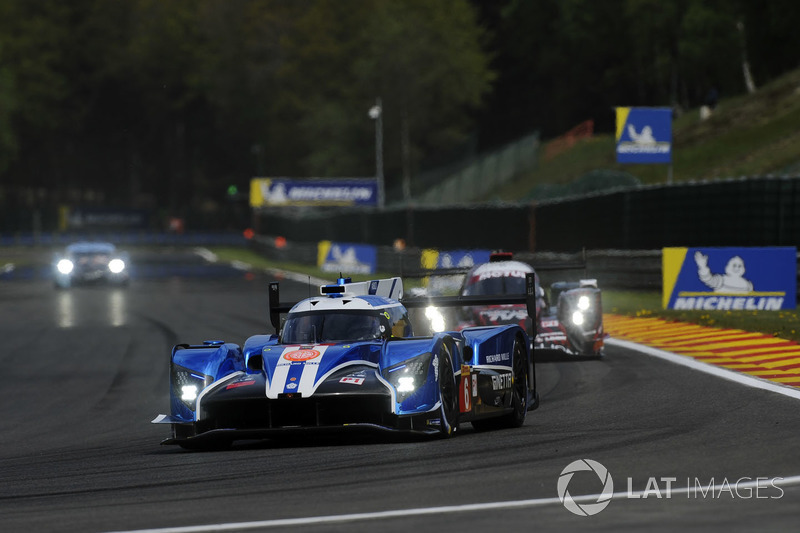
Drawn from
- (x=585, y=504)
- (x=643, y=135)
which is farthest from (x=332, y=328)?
(x=643, y=135)

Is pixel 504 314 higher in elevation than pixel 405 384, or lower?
lower

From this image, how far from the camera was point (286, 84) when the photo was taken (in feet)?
444

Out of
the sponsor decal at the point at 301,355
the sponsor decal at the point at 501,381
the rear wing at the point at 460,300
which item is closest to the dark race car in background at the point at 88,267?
the rear wing at the point at 460,300

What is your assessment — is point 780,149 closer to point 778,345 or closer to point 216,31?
point 778,345

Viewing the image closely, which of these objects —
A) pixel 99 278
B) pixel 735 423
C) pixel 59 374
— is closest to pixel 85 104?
pixel 99 278

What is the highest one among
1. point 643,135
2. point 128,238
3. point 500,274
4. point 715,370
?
point 643,135

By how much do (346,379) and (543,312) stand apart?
8.10m

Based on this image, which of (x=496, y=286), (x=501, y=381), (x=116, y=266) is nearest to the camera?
(x=501, y=381)

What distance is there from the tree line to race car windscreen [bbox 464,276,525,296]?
62922 millimetres

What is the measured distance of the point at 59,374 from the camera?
18.8m

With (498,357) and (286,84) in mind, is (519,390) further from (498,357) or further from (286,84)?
(286,84)

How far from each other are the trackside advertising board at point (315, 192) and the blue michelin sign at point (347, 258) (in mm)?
23201

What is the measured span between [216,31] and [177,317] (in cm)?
11504

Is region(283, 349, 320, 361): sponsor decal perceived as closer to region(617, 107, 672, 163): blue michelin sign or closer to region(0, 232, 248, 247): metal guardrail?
region(617, 107, 672, 163): blue michelin sign
